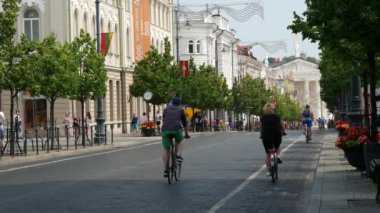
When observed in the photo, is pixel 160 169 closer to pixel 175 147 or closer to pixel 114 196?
pixel 175 147

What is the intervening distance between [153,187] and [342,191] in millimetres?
4037

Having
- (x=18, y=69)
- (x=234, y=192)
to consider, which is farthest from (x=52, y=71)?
(x=234, y=192)

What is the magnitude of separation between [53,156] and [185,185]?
51.7 feet

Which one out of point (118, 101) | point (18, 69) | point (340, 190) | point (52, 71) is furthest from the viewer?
point (118, 101)

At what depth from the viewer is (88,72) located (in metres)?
43.2

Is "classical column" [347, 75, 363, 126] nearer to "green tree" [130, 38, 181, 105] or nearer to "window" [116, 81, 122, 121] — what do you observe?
"green tree" [130, 38, 181, 105]

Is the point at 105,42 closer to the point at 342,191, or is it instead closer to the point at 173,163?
the point at 173,163

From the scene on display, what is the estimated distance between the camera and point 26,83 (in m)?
33.2

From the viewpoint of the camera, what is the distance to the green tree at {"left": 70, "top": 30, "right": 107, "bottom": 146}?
42750mm

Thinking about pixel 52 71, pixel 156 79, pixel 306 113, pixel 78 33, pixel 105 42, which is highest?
pixel 78 33

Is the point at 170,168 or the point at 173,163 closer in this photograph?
the point at 170,168

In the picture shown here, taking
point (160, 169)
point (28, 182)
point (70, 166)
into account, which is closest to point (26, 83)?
point (70, 166)

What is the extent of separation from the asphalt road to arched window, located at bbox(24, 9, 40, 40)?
3178 centimetres

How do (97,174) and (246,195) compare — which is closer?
(246,195)
